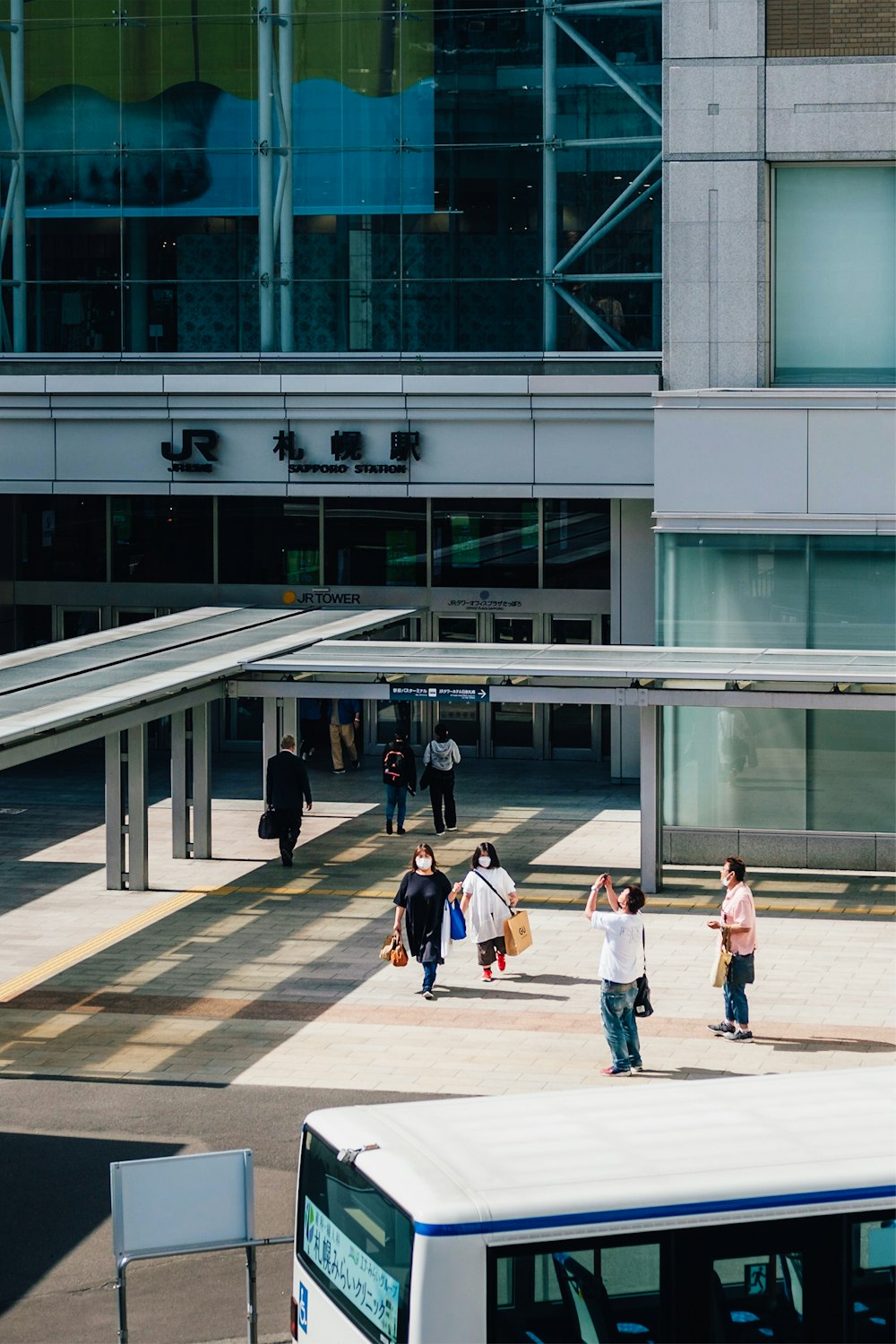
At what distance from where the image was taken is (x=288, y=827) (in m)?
21.8

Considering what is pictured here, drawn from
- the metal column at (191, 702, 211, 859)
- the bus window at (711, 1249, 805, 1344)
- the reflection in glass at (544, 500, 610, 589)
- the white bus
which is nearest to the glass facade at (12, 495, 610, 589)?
the reflection in glass at (544, 500, 610, 589)

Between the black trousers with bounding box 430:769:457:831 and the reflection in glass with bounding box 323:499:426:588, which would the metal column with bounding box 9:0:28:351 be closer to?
the reflection in glass with bounding box 323:499:426:588

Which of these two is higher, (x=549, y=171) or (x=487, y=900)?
(x=549, y=171)

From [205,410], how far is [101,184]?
364cm

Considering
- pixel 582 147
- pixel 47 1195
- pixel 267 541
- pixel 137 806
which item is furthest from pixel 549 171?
pixel 47 1195

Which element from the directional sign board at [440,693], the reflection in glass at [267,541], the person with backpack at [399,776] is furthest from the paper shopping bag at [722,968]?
the reflection in glass at [267,541]

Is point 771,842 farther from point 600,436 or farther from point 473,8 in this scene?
point 473,8

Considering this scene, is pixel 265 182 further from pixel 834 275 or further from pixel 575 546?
pixel 834 275

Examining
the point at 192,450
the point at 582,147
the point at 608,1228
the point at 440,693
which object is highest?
the point at 582,147

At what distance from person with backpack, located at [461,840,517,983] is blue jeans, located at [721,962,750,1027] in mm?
2184

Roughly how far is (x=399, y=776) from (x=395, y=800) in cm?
73

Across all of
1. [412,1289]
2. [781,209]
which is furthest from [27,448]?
[412,1289]

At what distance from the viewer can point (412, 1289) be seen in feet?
24.6

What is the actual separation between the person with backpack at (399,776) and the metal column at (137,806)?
3338 millimetres
